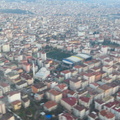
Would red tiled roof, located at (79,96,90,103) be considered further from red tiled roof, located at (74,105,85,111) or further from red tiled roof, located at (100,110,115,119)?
red tiled roof, located at (100,110,115,119)

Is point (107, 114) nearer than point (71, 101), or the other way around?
point (107, 114)

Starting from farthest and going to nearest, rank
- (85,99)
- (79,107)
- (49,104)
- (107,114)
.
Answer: (85,99) → (49,104) → (79,107) → (107,114)

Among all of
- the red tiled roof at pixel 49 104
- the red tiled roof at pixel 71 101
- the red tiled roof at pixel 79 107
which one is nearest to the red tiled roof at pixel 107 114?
the red tiled roof at pixel 79 107

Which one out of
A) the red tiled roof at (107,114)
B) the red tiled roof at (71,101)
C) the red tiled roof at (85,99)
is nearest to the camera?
the red tiled roof at (107,114)

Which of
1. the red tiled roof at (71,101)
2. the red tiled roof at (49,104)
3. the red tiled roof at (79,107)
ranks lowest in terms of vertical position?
the red tiled roof at (49,104)

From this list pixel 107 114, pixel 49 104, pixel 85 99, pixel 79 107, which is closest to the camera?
pixel 107 114

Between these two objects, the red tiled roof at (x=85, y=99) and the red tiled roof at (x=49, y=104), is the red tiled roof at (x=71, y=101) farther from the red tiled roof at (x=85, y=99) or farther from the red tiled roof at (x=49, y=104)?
the red tiled roof at (x=49, y=104)

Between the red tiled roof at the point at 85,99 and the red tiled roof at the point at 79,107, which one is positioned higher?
the red tiled roof at the point at 85,99

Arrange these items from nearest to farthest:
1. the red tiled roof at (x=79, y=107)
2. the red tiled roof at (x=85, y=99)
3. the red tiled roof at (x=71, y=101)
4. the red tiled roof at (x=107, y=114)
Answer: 1. the red tiled roof at (x=107, y=114)
2. the red tiled roof at (x=79, y=107)
3. the red tiled roof at (x=71, y=101)
4. the red tiled roof at (x=85, y=99)

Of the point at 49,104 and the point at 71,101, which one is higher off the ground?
the point at 71,101

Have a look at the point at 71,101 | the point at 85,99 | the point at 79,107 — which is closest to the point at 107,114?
the point at 79,107

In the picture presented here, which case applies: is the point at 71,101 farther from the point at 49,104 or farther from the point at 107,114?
the point at 107,114

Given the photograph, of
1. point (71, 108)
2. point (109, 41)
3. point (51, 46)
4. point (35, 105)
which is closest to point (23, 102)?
point (35, 105)

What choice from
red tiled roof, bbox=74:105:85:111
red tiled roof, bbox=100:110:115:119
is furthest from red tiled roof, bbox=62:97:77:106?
red tiled roof, bbox=100:110:115:119
